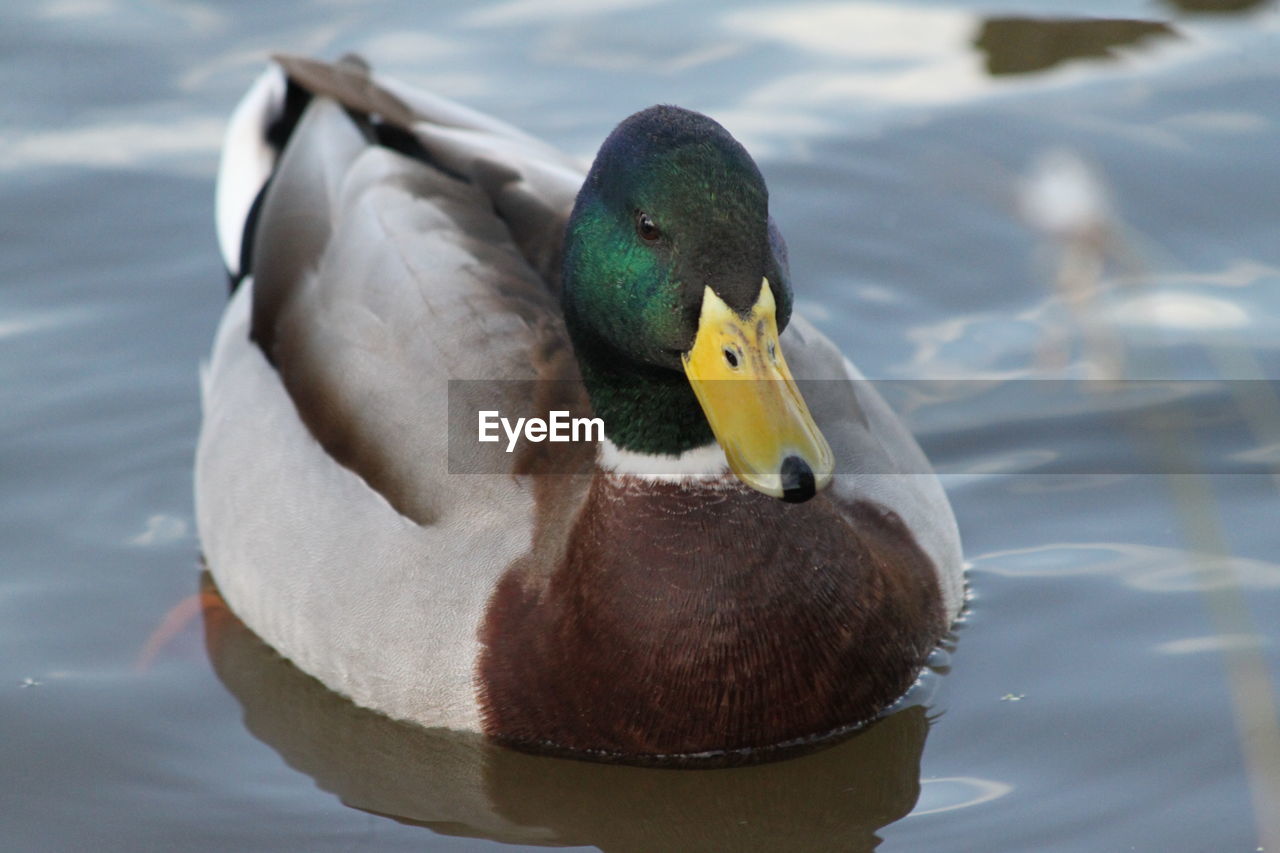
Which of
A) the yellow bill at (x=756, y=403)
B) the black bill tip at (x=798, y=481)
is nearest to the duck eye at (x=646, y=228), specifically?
the yellow bill at (x=756, y=403)

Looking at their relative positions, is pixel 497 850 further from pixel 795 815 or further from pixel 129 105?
pixel 129 105

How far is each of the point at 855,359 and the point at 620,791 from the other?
240cm

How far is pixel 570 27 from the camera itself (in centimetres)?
859

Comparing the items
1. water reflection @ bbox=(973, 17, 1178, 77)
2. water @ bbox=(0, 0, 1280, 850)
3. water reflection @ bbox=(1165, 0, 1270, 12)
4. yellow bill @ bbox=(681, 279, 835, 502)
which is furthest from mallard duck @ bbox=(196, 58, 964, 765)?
water reflection @ bbox=(1165, 0, 1270, 12)

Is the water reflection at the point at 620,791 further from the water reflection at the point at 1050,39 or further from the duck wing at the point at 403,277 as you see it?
the water reflection at the point at 1050,39

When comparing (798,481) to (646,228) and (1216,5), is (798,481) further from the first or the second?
(1216,5)

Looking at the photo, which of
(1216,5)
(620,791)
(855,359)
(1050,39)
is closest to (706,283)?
(620,791)

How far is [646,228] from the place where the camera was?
3963mm

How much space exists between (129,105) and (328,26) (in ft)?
3.28

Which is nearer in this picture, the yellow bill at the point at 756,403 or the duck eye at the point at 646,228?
the yellow bill at the point at 756,403

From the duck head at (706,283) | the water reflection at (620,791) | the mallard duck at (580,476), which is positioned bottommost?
the water reflection at (620,791)

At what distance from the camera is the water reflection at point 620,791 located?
441 cm

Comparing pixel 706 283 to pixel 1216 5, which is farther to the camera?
pixel 1216 5

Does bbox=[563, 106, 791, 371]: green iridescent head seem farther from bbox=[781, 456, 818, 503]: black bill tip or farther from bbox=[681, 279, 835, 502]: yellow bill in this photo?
bbox=[781, 456, 818, 503]: black bill tip
